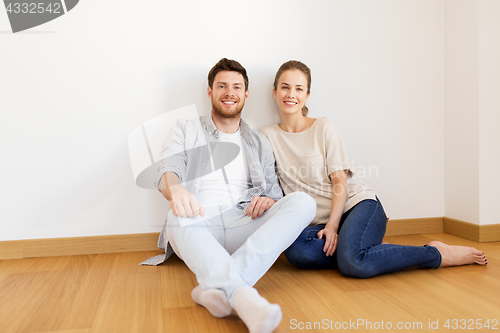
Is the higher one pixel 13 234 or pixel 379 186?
pixel 13 234

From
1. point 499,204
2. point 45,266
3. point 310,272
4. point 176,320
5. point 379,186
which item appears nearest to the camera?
point 176,320

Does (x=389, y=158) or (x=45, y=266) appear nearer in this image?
(x=45, y=266)

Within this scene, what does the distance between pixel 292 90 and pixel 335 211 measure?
0.63m

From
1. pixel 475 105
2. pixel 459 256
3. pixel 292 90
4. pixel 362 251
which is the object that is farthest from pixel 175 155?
pixel 475 105

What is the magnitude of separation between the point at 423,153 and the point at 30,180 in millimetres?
2189

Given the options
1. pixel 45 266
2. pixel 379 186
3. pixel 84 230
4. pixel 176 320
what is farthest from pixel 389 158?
pixel 45 266

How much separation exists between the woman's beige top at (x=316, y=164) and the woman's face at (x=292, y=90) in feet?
0.42

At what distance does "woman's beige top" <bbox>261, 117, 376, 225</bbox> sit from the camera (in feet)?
5.81

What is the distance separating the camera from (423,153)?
2.24 metres

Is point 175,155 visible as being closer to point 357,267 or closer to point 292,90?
point 292,90

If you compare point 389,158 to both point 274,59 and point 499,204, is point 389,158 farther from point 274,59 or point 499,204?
point 274,59

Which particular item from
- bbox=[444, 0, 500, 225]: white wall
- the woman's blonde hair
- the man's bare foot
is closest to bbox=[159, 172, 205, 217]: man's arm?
the woman's blonde hair

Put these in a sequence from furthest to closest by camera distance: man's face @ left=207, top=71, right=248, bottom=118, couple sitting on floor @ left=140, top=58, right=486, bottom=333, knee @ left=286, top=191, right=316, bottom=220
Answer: man's face @ left=207, top=71, right=248, bottom=118
knee @ left=286, top=191, right=316, bottom=220
couple sitting on floor @ left=140, top=58, right=486, bottom=333

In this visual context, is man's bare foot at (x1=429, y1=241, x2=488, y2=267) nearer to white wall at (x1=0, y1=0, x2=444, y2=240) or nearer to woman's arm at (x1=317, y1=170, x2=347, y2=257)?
woman's arm at (x1=317, y1=170, x2=347, y2=257)
